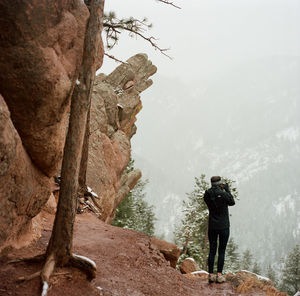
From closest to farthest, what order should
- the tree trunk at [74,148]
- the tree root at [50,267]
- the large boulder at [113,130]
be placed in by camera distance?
1. the tree root at [50,267]
2. the tree trunk at [74,148]
3. the large boulder at [113,130]

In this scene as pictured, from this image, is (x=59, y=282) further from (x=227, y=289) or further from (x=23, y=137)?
(x=227, y=289)

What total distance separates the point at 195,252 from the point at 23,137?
25.1m

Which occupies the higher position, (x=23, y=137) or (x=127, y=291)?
(x=23, y=137)

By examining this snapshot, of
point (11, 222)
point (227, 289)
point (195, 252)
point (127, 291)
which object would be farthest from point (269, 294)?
point (195, 252)

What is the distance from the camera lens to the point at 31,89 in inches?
170

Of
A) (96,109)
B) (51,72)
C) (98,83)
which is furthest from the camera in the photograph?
(98,83)

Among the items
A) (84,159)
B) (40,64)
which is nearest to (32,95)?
(40,64)

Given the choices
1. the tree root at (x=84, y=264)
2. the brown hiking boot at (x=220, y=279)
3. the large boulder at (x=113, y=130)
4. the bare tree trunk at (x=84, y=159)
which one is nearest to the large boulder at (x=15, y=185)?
the tree root at (x=84, y=264)

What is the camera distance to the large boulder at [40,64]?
13.2 ft

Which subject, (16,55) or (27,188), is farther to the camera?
(27,188)

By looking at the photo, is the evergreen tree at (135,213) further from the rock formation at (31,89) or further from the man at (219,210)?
the rock formation at (31,89)

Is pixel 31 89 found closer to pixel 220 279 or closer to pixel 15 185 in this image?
pixel 15 185

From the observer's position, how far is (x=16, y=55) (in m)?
4.07

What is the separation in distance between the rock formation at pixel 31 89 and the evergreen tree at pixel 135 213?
23.4 meters
